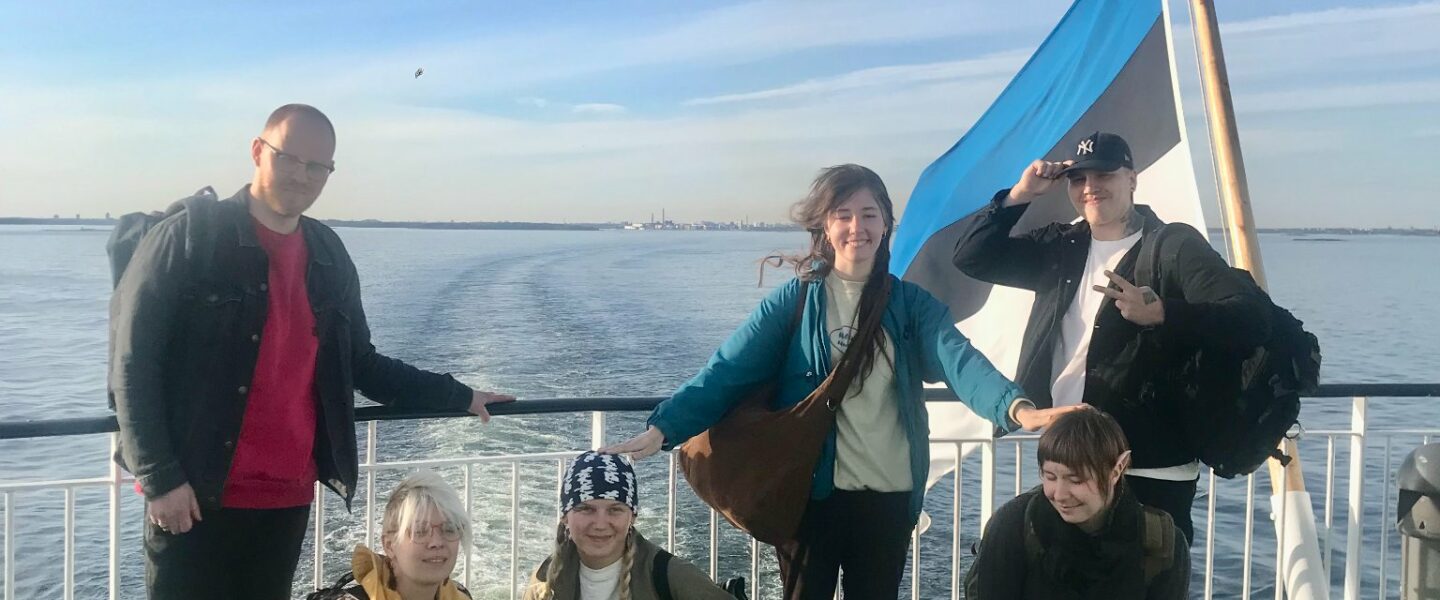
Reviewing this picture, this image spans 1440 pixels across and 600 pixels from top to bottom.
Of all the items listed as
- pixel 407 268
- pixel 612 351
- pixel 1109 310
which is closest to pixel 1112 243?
pixel 1109 310

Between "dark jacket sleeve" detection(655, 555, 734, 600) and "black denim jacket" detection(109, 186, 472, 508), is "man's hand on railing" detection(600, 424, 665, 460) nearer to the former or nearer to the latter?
"dark jacket sleeve" detection(655, 555, 734, 600)

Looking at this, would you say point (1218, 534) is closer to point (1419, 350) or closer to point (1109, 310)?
point (1109, 310)

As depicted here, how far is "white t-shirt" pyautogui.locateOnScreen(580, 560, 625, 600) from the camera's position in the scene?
2.13 m

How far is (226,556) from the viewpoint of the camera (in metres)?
1.97

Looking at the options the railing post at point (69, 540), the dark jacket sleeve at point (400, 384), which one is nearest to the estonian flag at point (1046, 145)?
the dark jacket sleeve at point (400, 384)

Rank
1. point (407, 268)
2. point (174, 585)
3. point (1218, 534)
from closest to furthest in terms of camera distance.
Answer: point (174, 585)
point (1218, 534)
point (407, 268)

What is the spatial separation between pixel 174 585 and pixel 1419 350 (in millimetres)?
24432

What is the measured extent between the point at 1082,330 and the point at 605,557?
1168 millimetres

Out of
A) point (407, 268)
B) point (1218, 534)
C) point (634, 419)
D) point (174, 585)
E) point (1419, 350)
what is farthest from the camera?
point (407, 268)

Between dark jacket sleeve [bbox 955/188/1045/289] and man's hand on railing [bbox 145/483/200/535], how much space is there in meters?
1.72

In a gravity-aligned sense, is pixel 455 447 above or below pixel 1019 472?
below

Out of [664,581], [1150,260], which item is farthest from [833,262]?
[664,581]

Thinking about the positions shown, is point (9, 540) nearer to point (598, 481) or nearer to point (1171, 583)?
point (598, 481)

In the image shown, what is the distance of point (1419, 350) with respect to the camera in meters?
21.0
